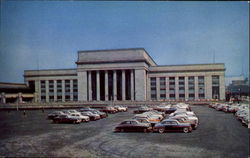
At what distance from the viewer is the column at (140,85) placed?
87250mm

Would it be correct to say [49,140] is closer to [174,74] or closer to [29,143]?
[29,143]

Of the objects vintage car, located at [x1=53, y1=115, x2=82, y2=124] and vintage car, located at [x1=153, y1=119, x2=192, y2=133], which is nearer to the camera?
vintage car, located at [x1=153, y1=119, x2=192, y2=133]

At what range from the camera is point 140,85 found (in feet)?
291

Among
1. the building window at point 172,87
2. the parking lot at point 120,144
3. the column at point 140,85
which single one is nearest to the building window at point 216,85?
the building window at point 172,87

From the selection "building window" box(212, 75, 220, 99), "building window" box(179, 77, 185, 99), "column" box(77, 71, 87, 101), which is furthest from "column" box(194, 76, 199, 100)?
"column" box(77, 71, 87, 101)

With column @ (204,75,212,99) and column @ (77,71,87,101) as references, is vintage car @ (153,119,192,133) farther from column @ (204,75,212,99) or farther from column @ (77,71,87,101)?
column @ (204,75,212,99)

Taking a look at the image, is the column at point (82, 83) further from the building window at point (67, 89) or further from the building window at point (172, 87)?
the building window at point (172, 87)

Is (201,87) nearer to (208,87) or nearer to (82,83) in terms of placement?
(208,87)

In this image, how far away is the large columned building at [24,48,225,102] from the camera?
88.1 meters

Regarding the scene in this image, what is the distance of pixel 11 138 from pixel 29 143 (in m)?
1.40

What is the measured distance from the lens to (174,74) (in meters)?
95.4

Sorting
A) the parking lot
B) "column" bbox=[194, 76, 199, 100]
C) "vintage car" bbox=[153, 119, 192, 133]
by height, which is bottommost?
the parking lot

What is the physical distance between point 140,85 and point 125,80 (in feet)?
21.5

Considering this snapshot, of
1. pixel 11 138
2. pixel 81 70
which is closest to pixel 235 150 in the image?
pixel 11 138
